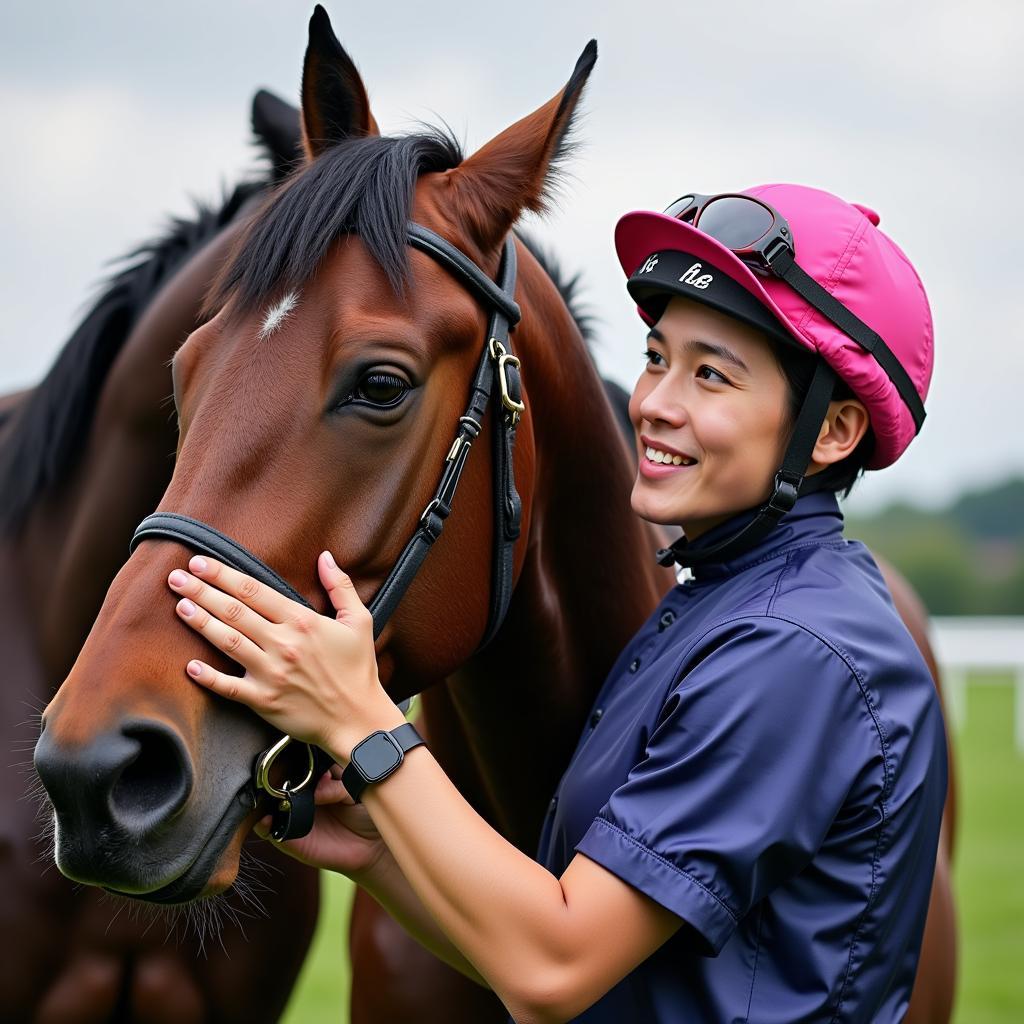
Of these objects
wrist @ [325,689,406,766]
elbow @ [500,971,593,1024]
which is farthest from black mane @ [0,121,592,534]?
elbow @ [500,971,593,1024]

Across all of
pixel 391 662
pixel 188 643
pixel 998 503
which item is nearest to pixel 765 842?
pixel 391 662

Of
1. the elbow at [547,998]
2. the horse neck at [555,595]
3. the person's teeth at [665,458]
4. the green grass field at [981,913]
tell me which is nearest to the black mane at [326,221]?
the horse neck at [555,595]

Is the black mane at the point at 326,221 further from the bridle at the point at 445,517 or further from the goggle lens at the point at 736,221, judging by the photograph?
the goggle lens at the point at 736,221

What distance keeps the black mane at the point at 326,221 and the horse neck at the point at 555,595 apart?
1.59ft

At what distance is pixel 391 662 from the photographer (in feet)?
7.55

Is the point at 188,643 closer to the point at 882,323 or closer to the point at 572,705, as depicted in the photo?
the point at 572,705

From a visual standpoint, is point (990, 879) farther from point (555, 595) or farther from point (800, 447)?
point (800, 447)

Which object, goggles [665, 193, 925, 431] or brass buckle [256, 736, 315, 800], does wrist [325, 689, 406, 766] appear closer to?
brass buckle [256, 736, 315, 800]

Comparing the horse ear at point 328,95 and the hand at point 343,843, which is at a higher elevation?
the horse ear at point 328,95

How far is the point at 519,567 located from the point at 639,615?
0.53 m

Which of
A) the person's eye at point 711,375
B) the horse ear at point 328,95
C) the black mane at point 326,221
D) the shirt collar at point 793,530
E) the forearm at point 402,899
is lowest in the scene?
the forearm at point 402,899

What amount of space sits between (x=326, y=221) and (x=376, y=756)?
3.10 feet

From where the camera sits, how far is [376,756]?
1.92 meters

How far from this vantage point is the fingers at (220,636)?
6.17 feet
